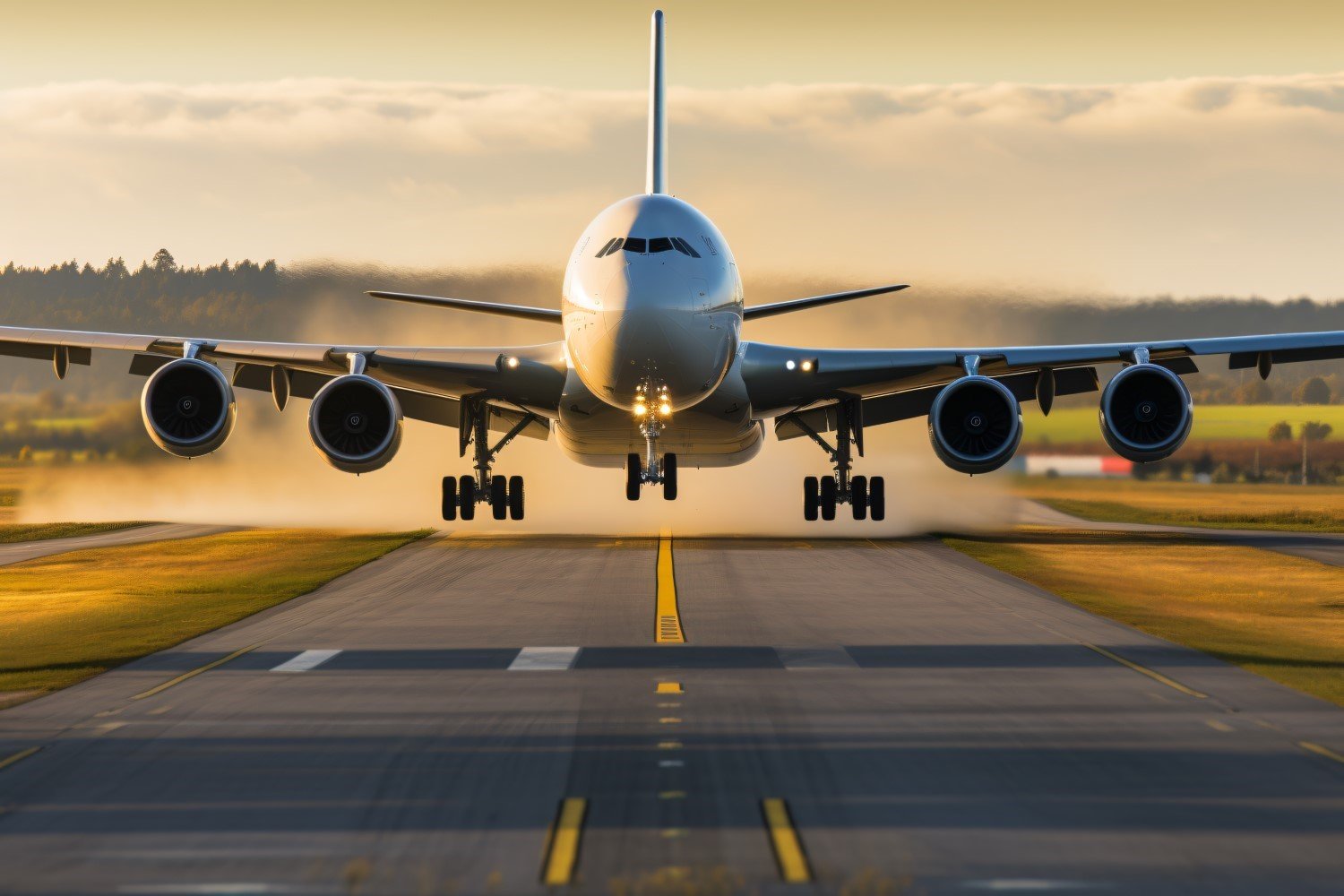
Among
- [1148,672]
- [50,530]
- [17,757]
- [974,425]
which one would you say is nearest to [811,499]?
[974,425]

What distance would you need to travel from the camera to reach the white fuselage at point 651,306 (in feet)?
83.7

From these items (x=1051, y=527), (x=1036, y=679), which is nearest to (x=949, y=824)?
(x=1036, y=679)

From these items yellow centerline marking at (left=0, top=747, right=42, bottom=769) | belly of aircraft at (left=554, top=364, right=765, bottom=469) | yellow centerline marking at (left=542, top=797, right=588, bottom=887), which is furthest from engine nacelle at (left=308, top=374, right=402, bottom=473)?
yellow centerline marking at (left=542, top=797, right=588, bottom=887)

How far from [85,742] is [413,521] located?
34.3 meters

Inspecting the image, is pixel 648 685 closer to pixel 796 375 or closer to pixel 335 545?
pixel 796 375

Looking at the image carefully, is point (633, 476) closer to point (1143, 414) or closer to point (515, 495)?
point (515, 495)

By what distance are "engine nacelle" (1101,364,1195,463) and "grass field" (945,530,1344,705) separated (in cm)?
250

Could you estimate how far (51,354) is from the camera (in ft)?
117

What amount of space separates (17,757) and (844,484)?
26821 millimetres

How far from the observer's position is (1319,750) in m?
12.3

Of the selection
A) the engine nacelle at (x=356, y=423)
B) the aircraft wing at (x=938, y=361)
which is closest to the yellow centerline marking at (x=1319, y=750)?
the aircraft wing at (x=938, y=361)

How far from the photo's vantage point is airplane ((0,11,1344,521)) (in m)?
26.1

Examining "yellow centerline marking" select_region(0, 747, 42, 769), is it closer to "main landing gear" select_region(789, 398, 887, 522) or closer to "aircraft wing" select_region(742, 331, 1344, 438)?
"aircraft wing" select_region(742, 331, 1344, 438)

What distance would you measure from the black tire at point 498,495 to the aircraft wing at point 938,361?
267 inches
